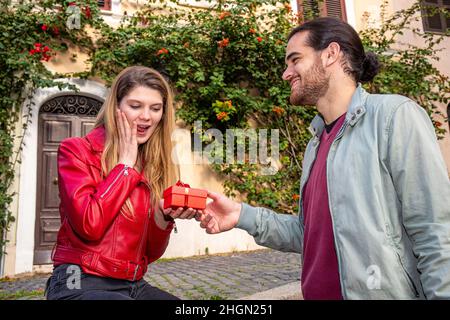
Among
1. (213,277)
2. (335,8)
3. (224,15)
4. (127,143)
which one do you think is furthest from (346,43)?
(335,8)

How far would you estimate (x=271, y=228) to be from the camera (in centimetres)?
224

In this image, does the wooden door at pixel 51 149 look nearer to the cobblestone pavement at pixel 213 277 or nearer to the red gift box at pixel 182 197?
the cobblestone pavement at pixel 213 277

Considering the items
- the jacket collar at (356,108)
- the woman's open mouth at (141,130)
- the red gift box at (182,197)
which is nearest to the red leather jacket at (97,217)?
the red gift box at (182,197)

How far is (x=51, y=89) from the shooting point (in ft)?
21.9

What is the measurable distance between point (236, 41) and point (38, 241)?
5.03 meters

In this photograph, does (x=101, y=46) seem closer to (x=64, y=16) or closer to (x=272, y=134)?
(x=64, y=16)

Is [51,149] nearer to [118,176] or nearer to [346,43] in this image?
[118,176]

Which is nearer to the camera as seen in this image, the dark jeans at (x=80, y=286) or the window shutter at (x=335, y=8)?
the dark jeans at (x=80, y=286)

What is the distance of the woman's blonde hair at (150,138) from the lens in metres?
2.03

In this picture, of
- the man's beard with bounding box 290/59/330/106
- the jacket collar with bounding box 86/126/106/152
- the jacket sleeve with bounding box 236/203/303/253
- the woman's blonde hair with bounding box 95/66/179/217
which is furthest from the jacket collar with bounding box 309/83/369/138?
the jacket collar with bounding box 86/126/106/152

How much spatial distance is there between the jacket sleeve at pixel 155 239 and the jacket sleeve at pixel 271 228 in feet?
1.34

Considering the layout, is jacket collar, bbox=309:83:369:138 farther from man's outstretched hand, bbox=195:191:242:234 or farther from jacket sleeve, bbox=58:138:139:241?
jacket sleeve, bbox=58:138:139:241

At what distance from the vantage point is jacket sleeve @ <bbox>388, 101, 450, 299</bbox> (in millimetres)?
1424
